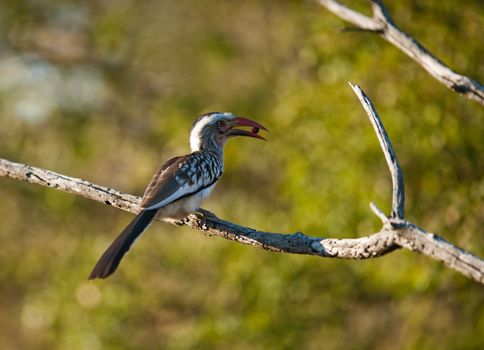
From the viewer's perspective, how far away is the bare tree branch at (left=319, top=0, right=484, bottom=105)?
2.94m

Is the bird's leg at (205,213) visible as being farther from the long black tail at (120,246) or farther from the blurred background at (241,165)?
the blurred background at (241,165)

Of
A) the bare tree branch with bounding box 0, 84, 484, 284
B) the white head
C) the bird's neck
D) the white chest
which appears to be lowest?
the bare tree branch with bounding box 0, 84, 484, 284

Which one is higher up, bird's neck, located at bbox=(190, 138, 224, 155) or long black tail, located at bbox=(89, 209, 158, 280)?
bird's neck, located at bbox=(190, 138, 224, 155)

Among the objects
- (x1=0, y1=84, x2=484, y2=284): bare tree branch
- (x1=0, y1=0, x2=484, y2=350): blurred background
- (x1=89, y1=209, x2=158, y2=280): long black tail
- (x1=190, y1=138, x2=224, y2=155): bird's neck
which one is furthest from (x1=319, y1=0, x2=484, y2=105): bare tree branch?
(x1=0, y1=0, x2=484, y2=350): blurred background

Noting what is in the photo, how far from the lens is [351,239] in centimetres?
262

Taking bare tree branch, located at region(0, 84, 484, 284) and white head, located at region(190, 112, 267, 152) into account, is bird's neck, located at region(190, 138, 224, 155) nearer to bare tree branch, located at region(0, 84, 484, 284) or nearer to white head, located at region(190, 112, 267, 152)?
white head, located at region(190, 112, 267, 152)

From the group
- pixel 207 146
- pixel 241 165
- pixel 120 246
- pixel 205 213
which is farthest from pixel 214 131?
pixel 241 165

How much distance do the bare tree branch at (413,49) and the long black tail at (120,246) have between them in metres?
1.27

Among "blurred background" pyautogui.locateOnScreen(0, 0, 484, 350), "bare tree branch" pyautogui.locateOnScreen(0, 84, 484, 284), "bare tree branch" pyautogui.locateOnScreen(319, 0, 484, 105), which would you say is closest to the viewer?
"bare tree branch" pyautogui.locateOnScreen(0, 84, 484, 284)

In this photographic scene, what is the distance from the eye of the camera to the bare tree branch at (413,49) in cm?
294

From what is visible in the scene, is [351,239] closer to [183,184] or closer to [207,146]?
[183,184]

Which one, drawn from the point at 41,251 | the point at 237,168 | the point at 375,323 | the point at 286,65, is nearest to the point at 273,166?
the point at 237,168

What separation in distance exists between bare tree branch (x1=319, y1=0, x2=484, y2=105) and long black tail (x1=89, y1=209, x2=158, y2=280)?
4.16 ft

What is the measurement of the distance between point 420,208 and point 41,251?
5.66m
